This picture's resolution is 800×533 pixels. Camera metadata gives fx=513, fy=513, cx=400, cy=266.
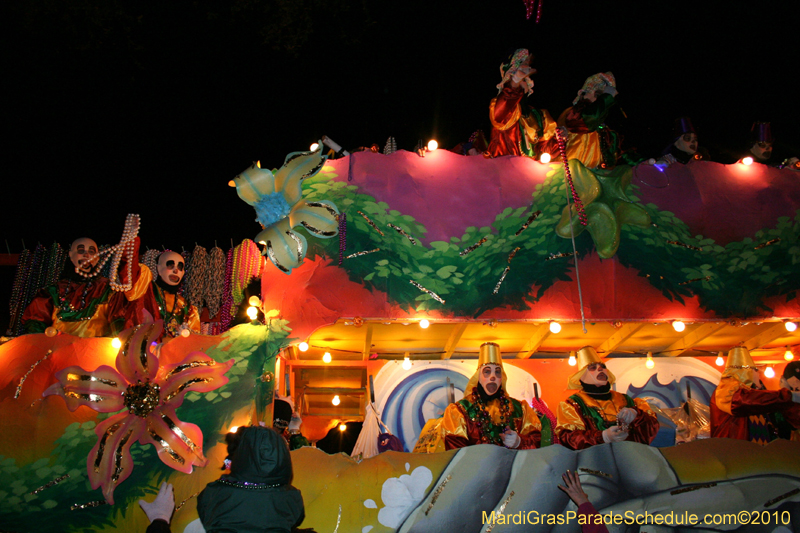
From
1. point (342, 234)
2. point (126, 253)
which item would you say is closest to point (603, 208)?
point (342, 234)

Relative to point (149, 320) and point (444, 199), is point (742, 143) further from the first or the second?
point (149, 320)

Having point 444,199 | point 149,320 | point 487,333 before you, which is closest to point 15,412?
point 149,320

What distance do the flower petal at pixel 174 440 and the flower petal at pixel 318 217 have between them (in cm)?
179

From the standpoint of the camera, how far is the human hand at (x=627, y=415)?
4441 mm

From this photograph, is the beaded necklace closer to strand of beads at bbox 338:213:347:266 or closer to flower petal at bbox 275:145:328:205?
strand of beads at bbox 338:213:347:266

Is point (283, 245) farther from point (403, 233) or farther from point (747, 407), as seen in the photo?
point (747, 407)

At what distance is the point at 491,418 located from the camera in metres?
4.43

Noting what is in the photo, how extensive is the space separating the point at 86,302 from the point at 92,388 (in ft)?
3.59

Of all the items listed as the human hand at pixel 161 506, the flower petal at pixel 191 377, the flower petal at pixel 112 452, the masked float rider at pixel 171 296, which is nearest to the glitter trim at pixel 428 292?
the flower petal at pixel 191 377

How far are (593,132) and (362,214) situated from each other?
2.48m

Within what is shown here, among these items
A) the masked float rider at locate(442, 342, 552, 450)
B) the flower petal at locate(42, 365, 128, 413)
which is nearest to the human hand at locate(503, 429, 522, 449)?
the masked float rider at locate(442, 342, 552, 450)

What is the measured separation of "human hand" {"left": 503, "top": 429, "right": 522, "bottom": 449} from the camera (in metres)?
4.12

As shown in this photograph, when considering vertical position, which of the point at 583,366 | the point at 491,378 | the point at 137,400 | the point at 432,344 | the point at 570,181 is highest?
the point at 570,181

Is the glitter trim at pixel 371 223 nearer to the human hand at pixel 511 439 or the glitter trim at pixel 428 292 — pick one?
the glitter trim at pixel 428 292
